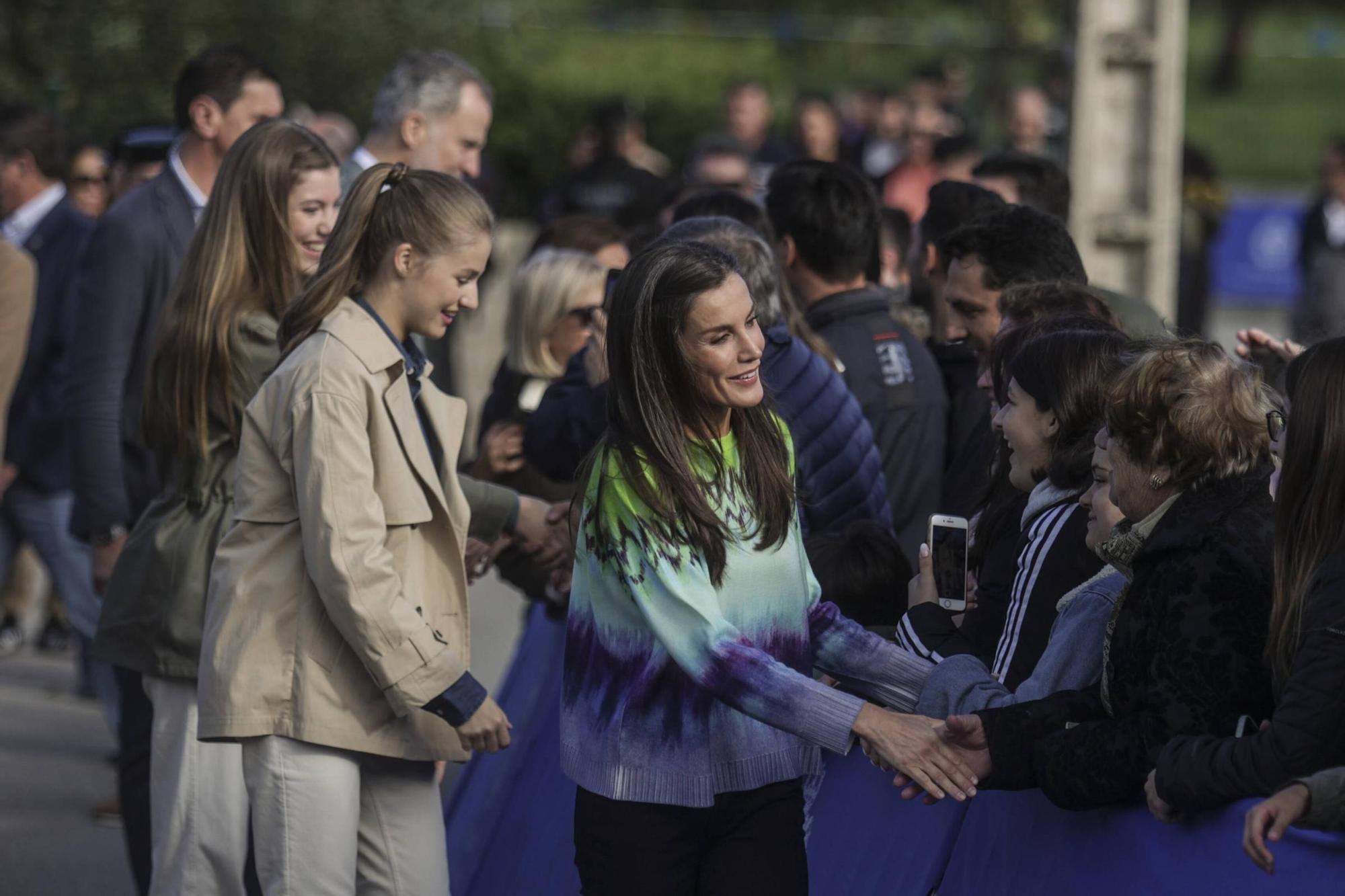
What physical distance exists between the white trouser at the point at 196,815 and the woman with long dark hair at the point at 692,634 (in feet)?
4.14

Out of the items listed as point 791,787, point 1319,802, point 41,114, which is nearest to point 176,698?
point 791,787

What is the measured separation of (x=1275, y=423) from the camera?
3.42 meters

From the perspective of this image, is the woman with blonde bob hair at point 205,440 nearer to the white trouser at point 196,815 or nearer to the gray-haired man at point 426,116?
the white trouser at point 196,815

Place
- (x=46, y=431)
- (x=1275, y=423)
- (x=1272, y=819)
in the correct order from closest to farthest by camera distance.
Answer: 1. (x=1272, y=819)
2. (x=1275, y=423)
3. (x=46, y=431)

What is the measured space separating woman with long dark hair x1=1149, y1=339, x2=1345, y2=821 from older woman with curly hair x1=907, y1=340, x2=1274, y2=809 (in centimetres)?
8

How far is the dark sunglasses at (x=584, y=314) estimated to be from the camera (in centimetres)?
647

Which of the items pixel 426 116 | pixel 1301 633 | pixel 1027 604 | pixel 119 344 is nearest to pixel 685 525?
pixel 1027 604

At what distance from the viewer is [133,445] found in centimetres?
595

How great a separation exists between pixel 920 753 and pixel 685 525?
2.00 ft

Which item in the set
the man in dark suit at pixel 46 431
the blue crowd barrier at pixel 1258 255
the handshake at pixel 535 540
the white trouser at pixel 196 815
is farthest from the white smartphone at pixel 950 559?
the blue crowd barrier at pixel 1258 255

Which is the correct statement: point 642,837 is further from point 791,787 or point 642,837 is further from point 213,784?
point 213,784

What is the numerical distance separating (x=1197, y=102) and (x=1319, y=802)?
29605 millimetres

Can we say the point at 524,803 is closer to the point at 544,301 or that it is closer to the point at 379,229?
the point at 544,301

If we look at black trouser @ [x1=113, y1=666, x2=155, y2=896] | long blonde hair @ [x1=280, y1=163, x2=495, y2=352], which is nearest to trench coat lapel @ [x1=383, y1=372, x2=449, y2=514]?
long blonde hair @ [x1=280, y1=163, x2=495, y2=352]
